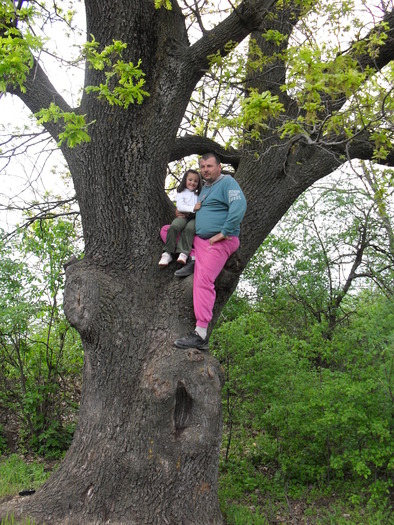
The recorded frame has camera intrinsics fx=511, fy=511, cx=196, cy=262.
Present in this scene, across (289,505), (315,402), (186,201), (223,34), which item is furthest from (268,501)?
(223,34)

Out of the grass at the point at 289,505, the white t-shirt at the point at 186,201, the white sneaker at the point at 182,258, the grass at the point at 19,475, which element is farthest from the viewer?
the grass at the point at 19,475

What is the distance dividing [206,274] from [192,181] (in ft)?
3.38

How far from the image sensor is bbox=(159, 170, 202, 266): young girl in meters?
4.84

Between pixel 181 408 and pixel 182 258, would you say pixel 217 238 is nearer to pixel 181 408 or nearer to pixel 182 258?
pixel 182 258

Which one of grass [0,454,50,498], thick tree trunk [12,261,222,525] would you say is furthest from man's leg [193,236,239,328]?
grass [0,454,50,498]

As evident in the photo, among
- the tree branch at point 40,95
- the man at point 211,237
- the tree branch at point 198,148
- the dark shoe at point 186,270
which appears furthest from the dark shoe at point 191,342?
the tree branch at point 40,95

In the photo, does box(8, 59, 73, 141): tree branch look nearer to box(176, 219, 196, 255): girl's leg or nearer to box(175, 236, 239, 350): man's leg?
box(176, 219, 196, 255): girl's leg

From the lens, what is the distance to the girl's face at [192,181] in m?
5.08

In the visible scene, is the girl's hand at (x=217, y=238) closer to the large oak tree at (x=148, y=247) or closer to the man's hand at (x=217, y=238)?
the man's hand at (x=217, y=238)

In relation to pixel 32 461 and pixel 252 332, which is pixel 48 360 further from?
pixel 252 332

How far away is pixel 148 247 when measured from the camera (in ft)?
16.5

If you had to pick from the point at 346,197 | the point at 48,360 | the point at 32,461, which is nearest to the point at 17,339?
the point at 48,360

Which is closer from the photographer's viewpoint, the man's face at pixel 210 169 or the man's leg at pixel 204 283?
the man's leg at pixel 204 283

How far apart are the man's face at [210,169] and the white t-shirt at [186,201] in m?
0.25
